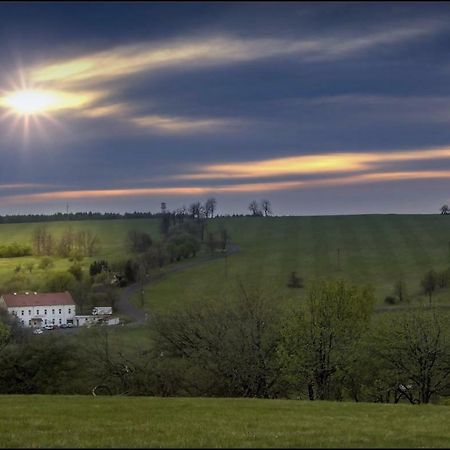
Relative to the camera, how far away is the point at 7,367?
48750mm

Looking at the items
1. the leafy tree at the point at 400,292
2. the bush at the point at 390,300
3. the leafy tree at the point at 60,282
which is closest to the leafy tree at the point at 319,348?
the bush at the point at 390,300

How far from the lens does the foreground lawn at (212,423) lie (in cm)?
1665

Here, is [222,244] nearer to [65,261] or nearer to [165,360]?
[65,261]

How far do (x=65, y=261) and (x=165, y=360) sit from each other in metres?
108

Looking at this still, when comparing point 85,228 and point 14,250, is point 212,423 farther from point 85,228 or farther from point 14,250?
point 85,228

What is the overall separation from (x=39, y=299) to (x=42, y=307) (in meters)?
3.33

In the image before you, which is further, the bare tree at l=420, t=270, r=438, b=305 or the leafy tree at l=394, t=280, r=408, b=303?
the bare tree at l=420, t=270, r=438, b=305

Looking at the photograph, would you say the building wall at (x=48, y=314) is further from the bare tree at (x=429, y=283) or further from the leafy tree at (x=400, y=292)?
the bare tree at (x=429, y=283)

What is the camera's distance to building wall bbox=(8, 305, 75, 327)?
12069 centimetres

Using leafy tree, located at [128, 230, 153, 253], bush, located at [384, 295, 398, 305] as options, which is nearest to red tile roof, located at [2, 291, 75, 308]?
leafy tree, located at [128, 230, 153, 253]

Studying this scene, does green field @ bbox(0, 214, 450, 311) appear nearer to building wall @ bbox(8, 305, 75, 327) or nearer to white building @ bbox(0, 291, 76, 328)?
white building @ bbox(0, 291, 76, 328)

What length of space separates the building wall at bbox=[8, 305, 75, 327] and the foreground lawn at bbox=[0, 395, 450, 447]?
89.5 meters

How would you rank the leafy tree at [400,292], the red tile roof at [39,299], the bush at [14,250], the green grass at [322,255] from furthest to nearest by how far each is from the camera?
the bush at [14,250]
the red tile roof at [39,299]
the green grass at [322,255]
the leafy tree at [400,292]

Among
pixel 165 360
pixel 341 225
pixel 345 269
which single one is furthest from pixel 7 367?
pixel 341 225
